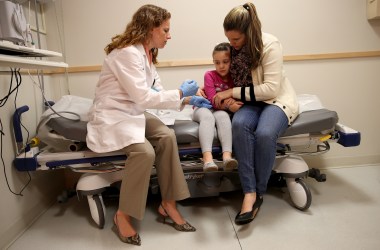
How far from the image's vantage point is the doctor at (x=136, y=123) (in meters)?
1.25

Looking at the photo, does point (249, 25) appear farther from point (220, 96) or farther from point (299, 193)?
point (299, 193)

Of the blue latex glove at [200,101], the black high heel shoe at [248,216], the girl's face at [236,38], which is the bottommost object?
the black high heel shoe at [248,216]

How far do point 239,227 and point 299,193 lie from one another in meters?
0.38

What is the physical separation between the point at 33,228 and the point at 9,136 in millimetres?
503

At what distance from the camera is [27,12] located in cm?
166

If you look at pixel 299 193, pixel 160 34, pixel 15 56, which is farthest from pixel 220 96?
pixel 15 56

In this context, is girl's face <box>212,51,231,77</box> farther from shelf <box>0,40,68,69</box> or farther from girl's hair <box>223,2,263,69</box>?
shelf <box>0,40,68,69</box>

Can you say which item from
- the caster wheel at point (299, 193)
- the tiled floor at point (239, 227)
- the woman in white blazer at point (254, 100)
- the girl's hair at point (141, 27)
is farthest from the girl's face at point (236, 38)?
the tiled floor at point (239, 227)

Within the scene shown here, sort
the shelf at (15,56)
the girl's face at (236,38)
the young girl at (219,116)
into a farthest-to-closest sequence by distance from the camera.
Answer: the girl's face at (236,38)
the young girl at (219,116)
the shelf at (15,56)

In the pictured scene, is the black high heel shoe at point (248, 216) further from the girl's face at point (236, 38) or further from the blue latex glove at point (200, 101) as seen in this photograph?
the girl's face at point (236, 38)

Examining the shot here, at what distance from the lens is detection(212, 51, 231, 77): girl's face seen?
155cm

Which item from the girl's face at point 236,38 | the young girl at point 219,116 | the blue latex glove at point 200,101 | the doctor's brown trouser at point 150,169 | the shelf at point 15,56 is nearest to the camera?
the shelf at point 15,56

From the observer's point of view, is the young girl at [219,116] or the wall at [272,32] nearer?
the young girl at [219,116]

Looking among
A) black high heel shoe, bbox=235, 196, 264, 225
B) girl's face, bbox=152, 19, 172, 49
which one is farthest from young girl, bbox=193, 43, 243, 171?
girl's face, bbox=152, 19, 172, 49
